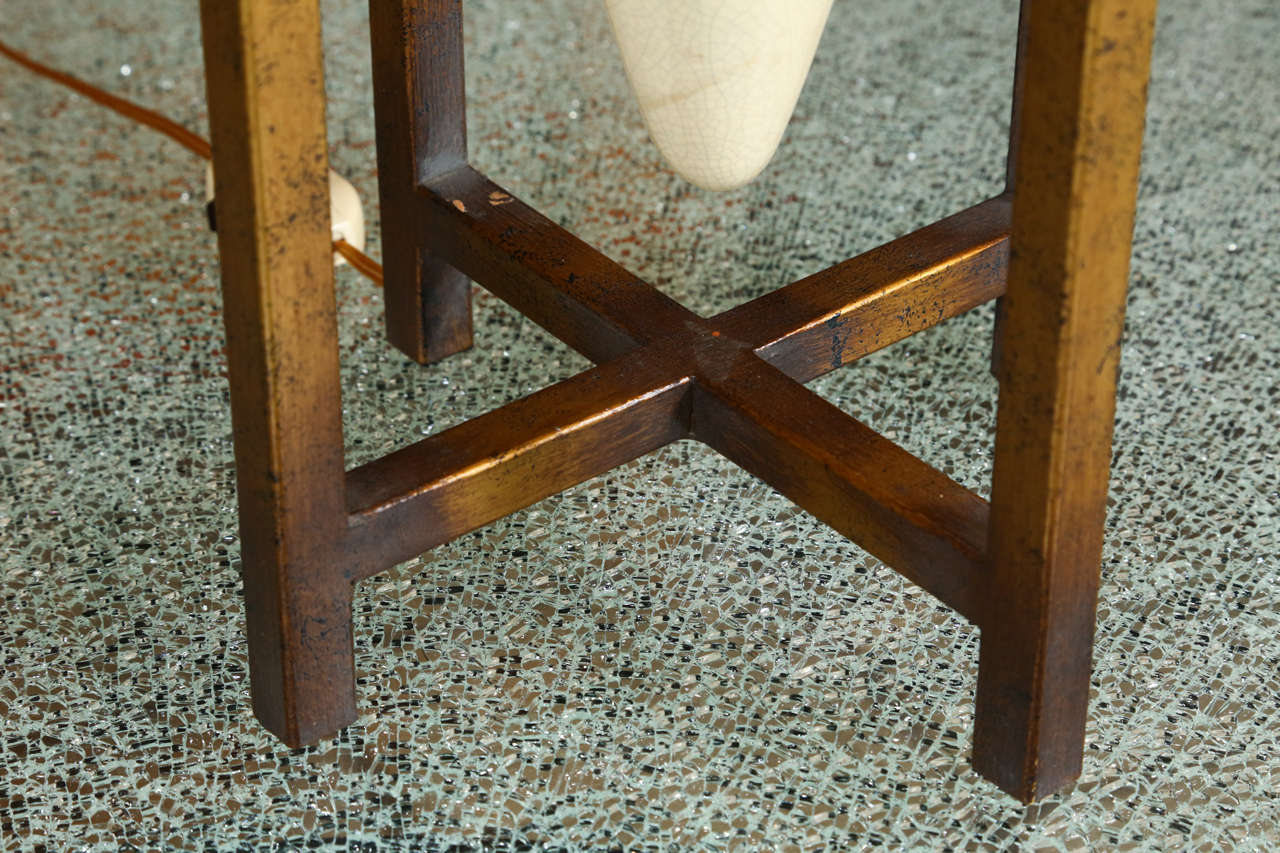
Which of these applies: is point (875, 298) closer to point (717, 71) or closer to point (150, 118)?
point (717, 71)

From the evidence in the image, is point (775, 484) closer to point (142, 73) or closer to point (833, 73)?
point (833, 73)

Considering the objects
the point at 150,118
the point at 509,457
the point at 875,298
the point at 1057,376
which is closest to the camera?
the point at 1057,376

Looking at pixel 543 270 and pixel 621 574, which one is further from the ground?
pixel 543 270

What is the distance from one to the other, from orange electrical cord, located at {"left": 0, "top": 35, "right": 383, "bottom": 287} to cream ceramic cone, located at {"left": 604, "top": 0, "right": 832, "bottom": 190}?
11.1 inches

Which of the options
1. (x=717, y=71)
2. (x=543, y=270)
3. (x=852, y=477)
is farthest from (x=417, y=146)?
(x=852, y=477)

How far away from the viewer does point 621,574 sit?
0.82 m

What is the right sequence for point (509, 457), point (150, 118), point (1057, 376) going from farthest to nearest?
point (150, 118), point (509, 457), point (1057, 376)

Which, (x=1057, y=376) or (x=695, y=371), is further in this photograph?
(x=695, y=371)

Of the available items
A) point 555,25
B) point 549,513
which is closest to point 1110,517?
point 549,513

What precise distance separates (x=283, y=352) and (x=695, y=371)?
0.20 m

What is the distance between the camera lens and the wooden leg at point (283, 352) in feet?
1.95

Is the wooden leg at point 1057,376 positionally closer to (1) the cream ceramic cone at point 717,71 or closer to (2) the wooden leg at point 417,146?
(1) the cream ceramic cone at point 717,71

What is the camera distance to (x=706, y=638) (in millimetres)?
783

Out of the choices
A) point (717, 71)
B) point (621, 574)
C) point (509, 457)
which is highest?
point (717, 71)
